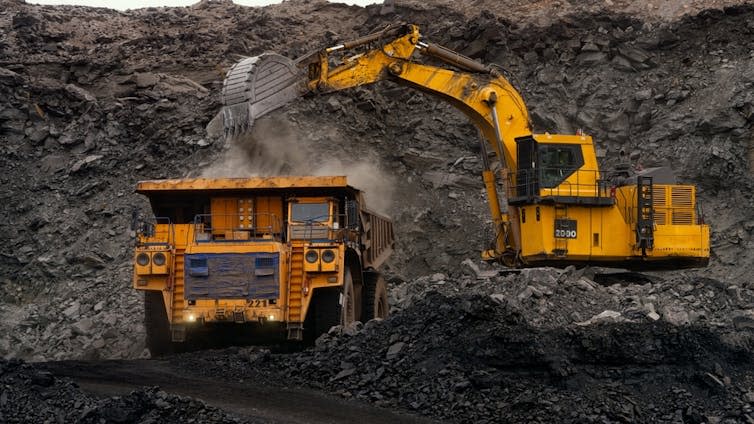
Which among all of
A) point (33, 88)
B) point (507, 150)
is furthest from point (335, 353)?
point (33, 88)

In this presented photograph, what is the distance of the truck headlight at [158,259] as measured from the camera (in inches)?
524

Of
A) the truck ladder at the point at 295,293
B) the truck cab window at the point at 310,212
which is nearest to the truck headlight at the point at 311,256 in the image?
the truck ladder at the point at 295,293

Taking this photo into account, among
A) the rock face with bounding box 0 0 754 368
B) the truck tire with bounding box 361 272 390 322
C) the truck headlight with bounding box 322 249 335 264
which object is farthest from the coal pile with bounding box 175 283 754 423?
the rock face with bounding box 0 0 754 368

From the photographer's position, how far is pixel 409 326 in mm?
12188

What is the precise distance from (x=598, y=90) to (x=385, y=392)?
1766cm

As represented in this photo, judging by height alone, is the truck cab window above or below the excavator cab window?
below

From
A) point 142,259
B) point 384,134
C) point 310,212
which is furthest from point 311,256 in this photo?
point 384,134

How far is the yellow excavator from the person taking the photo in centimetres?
1692

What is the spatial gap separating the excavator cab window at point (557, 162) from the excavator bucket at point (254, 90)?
4.28 metres

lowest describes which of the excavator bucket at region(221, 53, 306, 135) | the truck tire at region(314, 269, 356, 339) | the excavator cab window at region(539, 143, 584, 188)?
the truck tire at region(314, 269, 356, 339)

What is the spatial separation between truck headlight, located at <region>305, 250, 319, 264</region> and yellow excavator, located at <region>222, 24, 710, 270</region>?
3.86 m

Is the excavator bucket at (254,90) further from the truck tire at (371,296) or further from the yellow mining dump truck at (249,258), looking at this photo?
the truck tire at (371,296)

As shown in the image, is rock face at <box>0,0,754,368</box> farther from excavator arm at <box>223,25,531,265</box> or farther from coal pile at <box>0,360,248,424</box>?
coal pile at <box>0,360,248,424</box>

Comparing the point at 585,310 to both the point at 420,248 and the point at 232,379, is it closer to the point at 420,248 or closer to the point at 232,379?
the point at 232,379
